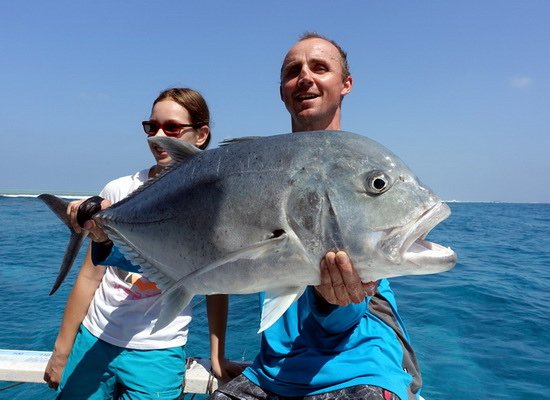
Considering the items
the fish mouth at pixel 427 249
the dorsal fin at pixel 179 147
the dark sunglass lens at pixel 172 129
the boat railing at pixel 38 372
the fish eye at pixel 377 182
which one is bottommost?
the boat railing at pixel 38 372

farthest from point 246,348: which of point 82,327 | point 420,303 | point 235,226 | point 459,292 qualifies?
point 459,292

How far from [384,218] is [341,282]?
33 cm

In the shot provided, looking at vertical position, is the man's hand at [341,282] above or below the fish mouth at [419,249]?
below

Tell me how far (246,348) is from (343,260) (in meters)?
5.44

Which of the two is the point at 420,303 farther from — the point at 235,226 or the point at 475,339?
the point at 235,226

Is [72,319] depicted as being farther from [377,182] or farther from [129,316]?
[377,182]

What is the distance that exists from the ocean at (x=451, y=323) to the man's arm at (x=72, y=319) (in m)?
0.91

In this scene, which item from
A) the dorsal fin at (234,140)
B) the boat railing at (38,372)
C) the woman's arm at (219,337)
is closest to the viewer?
the dorsal fin at (234,140)

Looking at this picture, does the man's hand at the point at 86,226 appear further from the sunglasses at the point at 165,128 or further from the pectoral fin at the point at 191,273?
the sunglasses at the point at 165,128

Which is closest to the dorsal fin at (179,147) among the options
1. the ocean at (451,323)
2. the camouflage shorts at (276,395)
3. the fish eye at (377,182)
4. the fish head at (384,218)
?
the fish head at (384,218)

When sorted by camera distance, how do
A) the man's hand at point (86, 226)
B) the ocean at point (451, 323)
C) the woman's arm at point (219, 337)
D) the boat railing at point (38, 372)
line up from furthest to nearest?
the ocean at point (451, 323) < the boat railing at point (38, 372) < the woman's arm at point (219, 337) < the man's hand at point (86, 226)

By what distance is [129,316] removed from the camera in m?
3.06

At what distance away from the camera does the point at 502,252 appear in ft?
54.1

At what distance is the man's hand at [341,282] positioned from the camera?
62.7 inches
